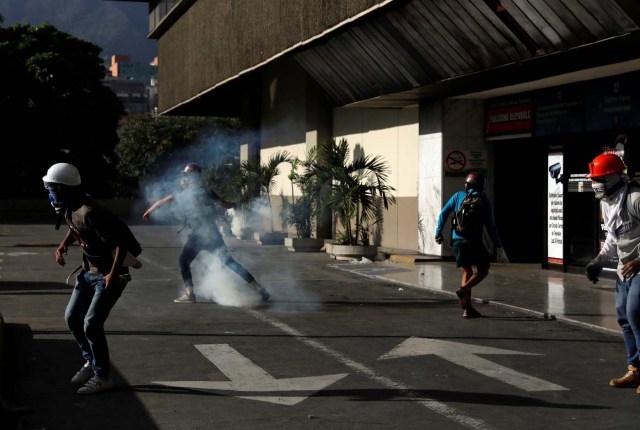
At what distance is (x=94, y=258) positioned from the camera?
7.57 meters

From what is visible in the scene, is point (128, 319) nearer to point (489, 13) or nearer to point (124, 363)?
point (124, 363)

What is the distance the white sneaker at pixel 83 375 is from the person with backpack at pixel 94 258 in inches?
3.5

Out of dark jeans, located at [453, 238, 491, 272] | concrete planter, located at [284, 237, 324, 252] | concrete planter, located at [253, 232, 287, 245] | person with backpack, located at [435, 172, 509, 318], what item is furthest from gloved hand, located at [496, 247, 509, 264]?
concrete planter, located at [253, 232, 287, 245]

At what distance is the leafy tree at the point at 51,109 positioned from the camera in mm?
57594

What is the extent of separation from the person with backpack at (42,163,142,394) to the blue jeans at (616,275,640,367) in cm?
381

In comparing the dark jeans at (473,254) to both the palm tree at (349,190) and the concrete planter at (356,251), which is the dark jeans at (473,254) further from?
the concrete planter at (356,251)

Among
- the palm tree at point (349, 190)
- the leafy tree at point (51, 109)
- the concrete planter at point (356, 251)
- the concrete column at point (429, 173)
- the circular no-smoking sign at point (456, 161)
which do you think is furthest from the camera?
the leafy tree at point (51, 109)

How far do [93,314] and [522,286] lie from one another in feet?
31.7

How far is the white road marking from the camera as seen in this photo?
6652 millimetres

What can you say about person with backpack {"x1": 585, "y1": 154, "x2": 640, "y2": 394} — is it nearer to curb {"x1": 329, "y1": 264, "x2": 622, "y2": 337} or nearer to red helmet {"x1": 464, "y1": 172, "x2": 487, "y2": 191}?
curb {"x1": 329, "y1": 264, "x2": 622, "y2": 337}

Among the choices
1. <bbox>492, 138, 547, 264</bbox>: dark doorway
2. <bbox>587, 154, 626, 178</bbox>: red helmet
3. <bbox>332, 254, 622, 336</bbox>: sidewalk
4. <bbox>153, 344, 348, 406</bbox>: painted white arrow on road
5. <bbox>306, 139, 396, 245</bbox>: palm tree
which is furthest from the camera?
<bbox>306, 139, 396, 245</bbox>: palm tree

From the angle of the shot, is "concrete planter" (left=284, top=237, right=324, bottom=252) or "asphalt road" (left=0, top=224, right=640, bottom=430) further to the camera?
"concrete planter" (left=284, top=237, right=324, bottom=252)

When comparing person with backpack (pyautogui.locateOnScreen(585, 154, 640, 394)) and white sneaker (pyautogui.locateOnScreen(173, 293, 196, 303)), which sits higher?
person with backpack (pyautogui.locateOnScreen(585, 154, 640, 394))

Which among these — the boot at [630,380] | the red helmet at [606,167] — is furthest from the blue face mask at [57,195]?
the boot at [630,380]
